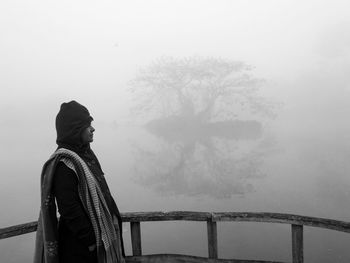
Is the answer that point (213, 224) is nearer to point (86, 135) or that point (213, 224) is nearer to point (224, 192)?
point (86, 135)

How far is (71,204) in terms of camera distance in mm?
1900

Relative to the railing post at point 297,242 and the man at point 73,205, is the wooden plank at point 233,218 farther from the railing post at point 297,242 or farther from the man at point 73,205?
the man at point 73,205

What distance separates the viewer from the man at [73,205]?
1.92 metres

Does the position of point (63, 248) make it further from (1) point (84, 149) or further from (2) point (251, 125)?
(2) point (251, 125)

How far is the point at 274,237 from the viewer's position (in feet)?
28.0

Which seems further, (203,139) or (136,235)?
(203,139)

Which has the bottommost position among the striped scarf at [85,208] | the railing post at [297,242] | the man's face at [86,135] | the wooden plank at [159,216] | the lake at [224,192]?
the lake at [224,192]

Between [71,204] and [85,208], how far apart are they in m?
0.11

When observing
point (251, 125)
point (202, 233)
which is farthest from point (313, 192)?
point (251, 125)

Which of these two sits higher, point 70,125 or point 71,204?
point 70,125

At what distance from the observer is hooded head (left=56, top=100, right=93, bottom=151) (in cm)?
206

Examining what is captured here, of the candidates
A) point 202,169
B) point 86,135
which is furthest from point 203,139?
point 86,135

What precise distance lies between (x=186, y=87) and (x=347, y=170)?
24.9 meters

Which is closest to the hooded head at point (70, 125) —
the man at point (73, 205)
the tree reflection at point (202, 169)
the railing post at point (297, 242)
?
the man at point (73, 205)
